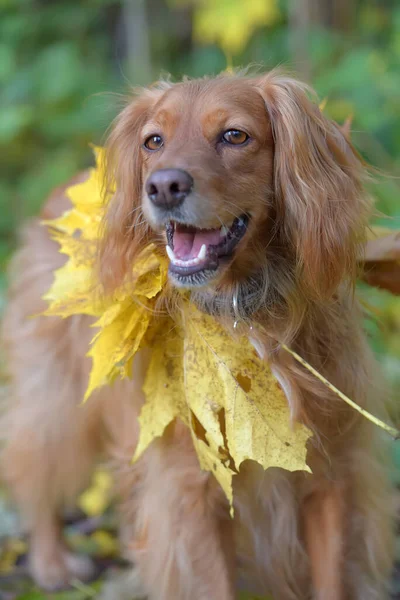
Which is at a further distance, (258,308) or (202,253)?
(258,308)

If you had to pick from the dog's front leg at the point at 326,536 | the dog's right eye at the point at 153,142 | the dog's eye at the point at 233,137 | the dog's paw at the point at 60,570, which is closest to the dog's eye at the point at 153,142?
the dog's right eye at the point at 153,142

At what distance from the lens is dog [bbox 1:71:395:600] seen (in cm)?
242

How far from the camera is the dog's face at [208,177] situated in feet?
7.70

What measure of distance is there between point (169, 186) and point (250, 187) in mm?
283

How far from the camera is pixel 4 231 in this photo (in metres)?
7.64

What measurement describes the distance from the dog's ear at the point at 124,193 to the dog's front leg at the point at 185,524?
61cm

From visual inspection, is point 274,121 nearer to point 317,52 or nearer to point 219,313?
point 219,313

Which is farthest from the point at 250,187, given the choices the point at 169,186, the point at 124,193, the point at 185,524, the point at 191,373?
the point at 185,524

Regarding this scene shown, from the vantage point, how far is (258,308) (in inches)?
103

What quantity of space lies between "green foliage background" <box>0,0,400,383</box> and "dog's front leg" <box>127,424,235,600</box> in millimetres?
2351

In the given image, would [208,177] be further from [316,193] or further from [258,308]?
[258,308]

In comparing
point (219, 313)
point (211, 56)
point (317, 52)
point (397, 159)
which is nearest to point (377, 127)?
point (397, 159)

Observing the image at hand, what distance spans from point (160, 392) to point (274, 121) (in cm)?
98

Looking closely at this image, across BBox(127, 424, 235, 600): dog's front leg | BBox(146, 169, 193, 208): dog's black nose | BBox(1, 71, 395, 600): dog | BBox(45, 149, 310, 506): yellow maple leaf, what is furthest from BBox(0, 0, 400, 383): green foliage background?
BBox(146, 169, 193, 208): dog's black nose
